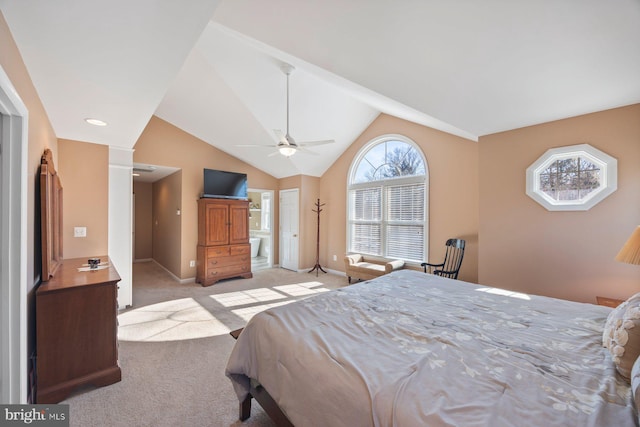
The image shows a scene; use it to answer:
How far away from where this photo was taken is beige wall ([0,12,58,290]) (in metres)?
1.31

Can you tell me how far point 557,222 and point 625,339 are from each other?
2.01 m

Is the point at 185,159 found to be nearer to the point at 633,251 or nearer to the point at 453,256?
the point at 453,256

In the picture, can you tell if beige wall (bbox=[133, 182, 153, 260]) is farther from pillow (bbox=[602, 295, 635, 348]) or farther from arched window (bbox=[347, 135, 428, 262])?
pillow (bbox=[602, 295, 635, 348])

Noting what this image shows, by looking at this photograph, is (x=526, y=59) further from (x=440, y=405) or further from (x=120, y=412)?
(x=120, y=412)

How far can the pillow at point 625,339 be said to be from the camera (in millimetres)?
1048

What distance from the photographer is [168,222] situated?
5828mm

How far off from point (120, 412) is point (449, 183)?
4.53m

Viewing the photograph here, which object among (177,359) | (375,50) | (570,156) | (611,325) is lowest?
(177,359)

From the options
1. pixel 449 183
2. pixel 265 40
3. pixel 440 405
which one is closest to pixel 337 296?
pixel 440 405

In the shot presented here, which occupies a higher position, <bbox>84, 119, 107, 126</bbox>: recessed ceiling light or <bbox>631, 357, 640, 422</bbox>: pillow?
<bbox>84, 119, 107, 126</bbox>: recessed ceiling light

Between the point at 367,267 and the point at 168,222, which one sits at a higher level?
the point at 168,222

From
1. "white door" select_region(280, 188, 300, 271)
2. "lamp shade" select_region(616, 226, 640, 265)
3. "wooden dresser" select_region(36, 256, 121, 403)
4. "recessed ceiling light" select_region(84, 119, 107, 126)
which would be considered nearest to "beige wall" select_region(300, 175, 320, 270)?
"white door" select_region(280, 188, 300, 271)

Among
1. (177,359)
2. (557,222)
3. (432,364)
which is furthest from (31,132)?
(557,222)

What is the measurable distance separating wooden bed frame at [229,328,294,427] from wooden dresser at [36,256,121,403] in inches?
47.3
